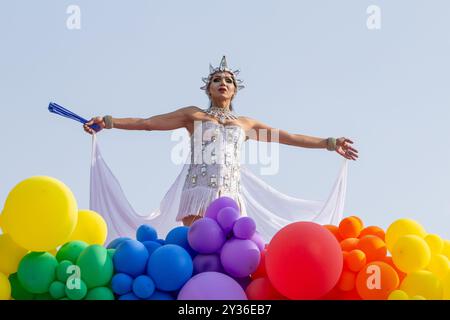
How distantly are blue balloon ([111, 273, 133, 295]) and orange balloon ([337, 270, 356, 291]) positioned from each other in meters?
1.13

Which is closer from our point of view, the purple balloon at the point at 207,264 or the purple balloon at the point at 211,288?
the purple balloon at the point at 211,288

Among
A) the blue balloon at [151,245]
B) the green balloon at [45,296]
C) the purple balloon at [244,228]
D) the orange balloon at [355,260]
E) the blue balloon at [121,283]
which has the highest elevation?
the purple balloon at [244,228]

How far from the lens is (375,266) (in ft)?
11.8

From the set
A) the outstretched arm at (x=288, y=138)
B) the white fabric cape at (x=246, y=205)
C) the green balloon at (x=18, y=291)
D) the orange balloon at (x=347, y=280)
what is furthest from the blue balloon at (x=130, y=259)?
the outstretched arm at (x=288, y=138)

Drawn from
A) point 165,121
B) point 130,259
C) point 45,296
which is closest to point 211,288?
point 130,259

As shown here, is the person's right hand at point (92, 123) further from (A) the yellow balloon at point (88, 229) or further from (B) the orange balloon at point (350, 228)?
(B) the orange balloon at point (350, 228)

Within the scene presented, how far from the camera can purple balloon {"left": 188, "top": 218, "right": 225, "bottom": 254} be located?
376 centimetres

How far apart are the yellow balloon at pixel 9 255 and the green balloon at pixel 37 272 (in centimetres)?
6

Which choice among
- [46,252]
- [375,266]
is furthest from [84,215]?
[375,266]

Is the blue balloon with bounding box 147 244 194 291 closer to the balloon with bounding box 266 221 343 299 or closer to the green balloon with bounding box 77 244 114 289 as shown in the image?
the green balloon with bounding box 77 244 114 289

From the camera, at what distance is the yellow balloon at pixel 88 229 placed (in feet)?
13.2

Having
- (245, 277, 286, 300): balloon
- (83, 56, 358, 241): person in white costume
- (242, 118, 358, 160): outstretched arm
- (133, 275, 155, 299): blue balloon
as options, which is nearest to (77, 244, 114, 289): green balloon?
(133, 275, 155, 299): blue balloon

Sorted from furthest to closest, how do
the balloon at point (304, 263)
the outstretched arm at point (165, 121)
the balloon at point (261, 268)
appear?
1. the outstretched arm at point (165, 121)
2. the balloon at point (261, 268)
3. the balloon at point (304, 263)

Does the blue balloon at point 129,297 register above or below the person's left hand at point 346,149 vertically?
below
